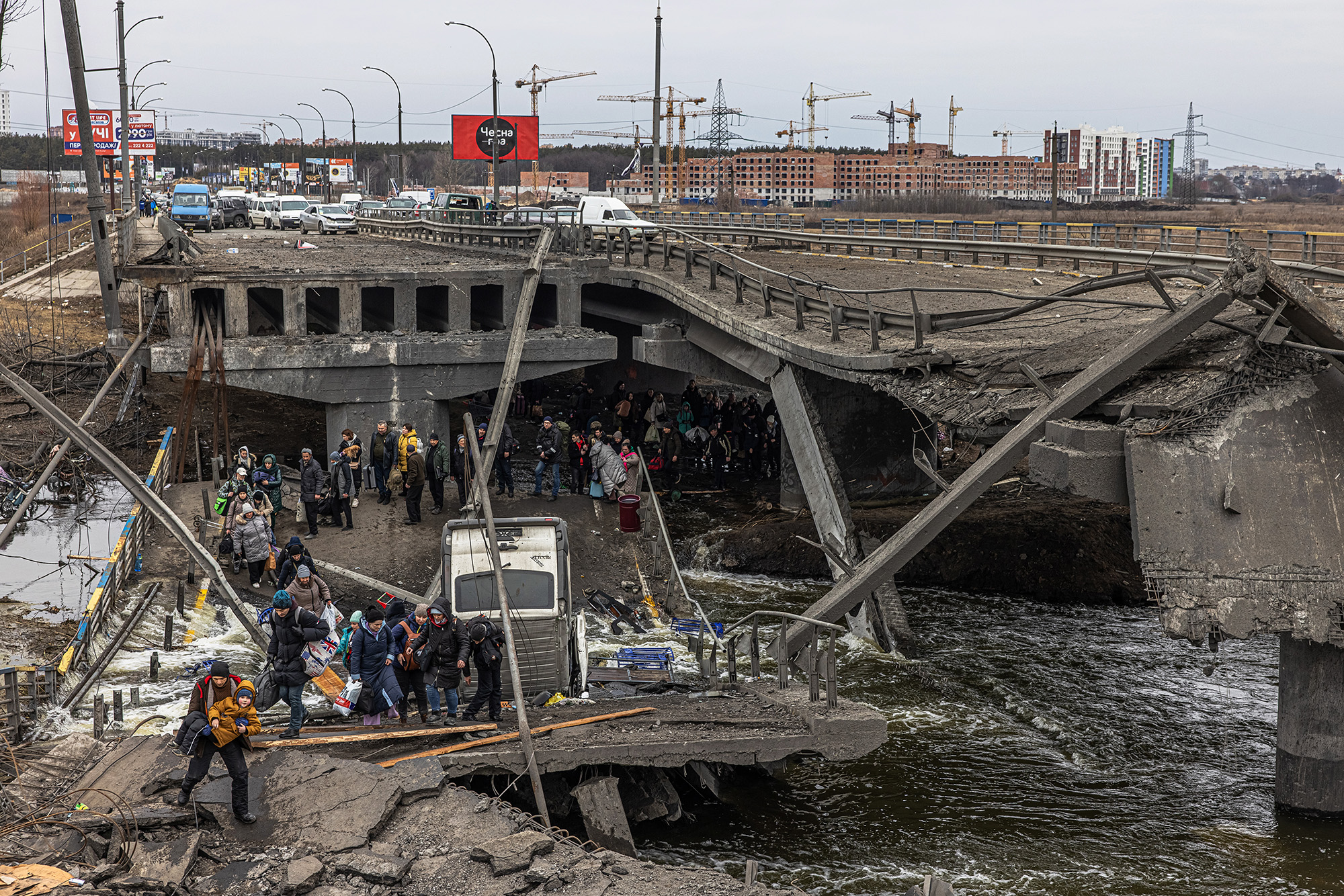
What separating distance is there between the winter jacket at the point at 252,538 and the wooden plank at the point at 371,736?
764cm

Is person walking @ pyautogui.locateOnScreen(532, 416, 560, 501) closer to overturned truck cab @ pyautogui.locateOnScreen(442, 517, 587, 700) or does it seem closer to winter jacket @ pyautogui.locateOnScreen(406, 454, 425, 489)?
winter jacket @ pyautogui.locateOnScreen(406, 454, 425, 489)

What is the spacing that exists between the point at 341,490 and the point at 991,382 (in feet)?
39.5

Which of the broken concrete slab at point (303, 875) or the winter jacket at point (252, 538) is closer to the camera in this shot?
the broken concrete slab at point (303, 875)

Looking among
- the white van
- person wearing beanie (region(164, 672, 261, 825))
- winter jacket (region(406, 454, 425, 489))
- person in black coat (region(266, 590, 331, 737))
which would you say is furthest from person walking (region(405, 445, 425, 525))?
the white van

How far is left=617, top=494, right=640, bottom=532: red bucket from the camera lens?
23469mm

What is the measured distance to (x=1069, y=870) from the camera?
42.2 ft

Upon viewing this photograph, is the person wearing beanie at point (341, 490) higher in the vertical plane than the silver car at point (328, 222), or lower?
lower

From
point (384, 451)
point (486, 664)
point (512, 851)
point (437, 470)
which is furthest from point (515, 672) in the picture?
point (384, 451)

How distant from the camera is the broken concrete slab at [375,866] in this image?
31.7ft

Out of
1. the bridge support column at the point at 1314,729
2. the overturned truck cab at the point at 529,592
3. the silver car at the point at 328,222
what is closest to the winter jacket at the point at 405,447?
the overturned truck cab at the point at 529,592

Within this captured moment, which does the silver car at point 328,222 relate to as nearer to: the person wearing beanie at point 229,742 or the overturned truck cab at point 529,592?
Answer: the overturned truck cab at point 529,592

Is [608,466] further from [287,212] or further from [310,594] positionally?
[287,212]

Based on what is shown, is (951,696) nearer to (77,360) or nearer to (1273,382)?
(1273,382)

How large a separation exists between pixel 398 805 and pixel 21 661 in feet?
31.4
